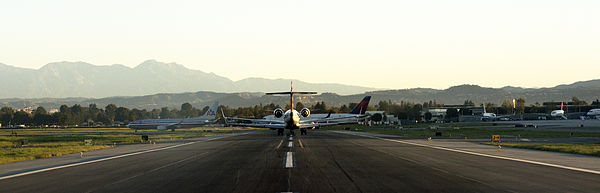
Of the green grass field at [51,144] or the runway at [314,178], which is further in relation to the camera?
the green grass field at [51,144]

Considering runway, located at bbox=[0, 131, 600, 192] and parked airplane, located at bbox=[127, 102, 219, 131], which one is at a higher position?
runway, located at bbox=[0, 131, 600, 192]

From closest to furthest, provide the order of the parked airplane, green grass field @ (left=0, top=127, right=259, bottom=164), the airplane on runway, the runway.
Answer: the runway < green grass field @ (left=0, top=127, right=259, bottom=164) < the airplane on runway < the parked airplane

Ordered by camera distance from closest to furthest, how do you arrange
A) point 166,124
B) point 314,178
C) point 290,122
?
1. point 314,178
2. point 290,122
3. point 166,124

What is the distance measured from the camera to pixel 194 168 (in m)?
20.2

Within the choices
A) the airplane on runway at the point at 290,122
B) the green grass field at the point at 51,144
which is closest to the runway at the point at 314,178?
the green grass field at the point at 51,144

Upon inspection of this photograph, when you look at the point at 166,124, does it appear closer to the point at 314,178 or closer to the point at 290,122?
the point at 290,122

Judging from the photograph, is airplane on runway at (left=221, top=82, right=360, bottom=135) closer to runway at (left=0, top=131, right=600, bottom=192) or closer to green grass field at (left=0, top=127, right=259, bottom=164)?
green grass field at (left=0, top=127, right=259, bottom=164)

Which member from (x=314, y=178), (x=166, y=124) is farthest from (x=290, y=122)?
(x=166, y=124)

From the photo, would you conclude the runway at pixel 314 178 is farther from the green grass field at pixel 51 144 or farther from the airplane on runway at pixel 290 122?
the airplane on runway at pixel 290 122

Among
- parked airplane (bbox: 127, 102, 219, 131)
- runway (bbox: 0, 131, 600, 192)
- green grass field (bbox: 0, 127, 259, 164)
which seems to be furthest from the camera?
parked airplane (bbox: 127, 102, 219, 131)

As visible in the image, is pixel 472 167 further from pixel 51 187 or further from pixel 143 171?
pixel 51 187

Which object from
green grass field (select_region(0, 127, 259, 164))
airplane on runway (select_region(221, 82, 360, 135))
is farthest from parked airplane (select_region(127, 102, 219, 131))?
airplane on runway (select_region(221, 82, 360, 135))

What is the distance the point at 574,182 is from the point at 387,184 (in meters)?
5.76

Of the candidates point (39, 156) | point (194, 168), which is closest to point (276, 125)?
point (39, 156)
